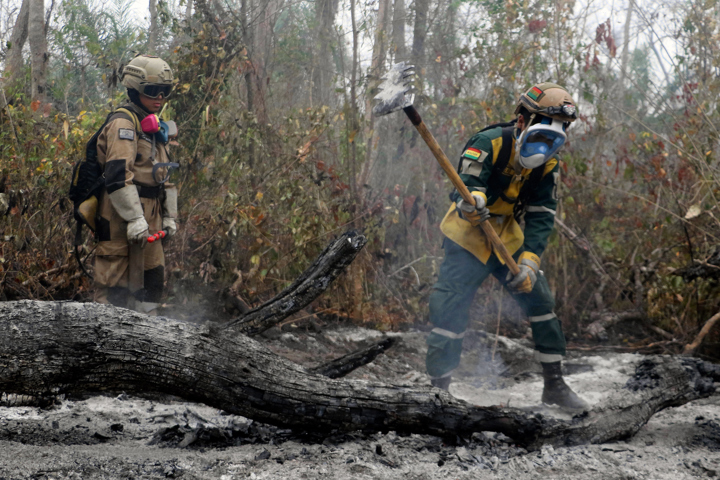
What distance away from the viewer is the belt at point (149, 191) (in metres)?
3.38

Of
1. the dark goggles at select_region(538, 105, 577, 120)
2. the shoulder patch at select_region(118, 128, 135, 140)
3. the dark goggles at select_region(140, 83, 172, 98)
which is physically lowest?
the shoulder patch at select_region(118, 128, 135, 140)

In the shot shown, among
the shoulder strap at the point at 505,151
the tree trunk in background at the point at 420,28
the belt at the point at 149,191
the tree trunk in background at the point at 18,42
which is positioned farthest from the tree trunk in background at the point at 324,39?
the shoulder strap at the point at 505,151

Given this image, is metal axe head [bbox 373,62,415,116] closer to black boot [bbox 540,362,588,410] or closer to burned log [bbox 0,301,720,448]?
burned log [bbox 0,301,720,448]

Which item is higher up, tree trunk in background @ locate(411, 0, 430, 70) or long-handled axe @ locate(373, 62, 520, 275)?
tree trunk in background @ locate(411, 0, 430, 70)

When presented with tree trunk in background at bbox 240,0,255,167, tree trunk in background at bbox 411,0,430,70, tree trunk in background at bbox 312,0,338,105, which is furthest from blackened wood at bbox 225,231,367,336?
tree trunk in background at bbox 411,0,430,70

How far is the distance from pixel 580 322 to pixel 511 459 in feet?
11.4

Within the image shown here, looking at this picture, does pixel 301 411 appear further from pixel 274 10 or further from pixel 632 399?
pixel 274 10

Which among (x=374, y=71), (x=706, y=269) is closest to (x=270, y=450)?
(x=706, y=269)

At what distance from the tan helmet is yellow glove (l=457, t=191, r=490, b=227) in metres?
0.55

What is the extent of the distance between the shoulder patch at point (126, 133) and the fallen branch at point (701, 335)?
13.0 ft

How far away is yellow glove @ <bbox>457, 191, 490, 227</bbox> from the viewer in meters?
2.84

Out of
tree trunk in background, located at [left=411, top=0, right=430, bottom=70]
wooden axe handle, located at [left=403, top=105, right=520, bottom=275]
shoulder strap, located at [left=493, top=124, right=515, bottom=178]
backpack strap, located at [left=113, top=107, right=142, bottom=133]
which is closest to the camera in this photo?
wooden axe handle, located at [left=403, top=105, right=520, bottom=275]

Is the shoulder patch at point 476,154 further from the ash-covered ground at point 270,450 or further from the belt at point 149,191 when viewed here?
the belt at point 149,191

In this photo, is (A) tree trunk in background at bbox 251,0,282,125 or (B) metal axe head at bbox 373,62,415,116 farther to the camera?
(A) tree trunk in background at bbox 251,0,282,125
